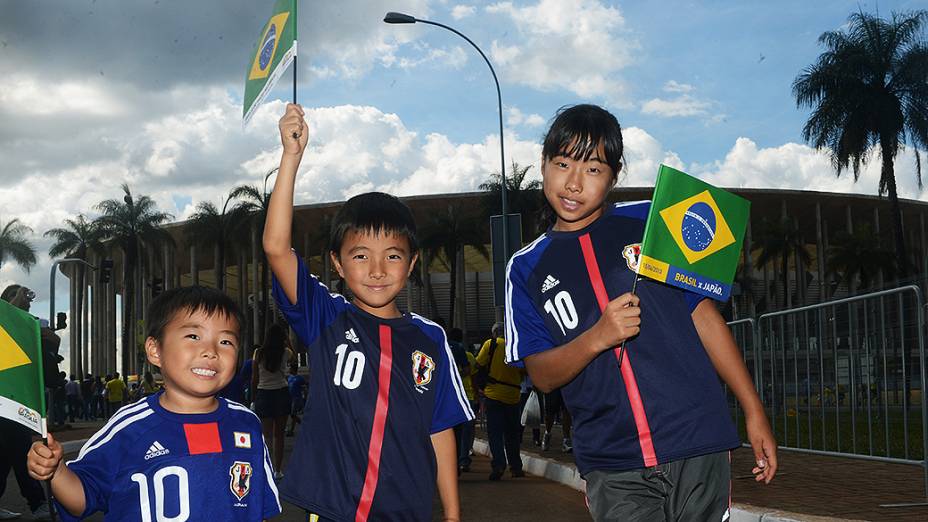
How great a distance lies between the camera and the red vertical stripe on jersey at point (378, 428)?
123 inches

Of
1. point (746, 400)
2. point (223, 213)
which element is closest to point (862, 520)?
point (746, 400)

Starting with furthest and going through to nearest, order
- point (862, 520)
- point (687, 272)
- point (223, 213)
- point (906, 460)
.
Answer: point (223, 213)
point (906, 460)
point (862, 520)
point (687, 272)

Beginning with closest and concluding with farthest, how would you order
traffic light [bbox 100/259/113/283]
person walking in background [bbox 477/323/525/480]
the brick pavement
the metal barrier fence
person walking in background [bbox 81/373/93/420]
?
the brick pavement, the metal barrier fence, person walking in background [bbox 477/323/525/480], traffic light [bbox 100/259/113/283], person walking in background [bbox 81/373/93/420]

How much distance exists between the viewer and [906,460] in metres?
9.09

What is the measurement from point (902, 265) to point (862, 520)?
39.5 m

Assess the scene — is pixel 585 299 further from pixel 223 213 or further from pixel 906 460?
pixel 223 213

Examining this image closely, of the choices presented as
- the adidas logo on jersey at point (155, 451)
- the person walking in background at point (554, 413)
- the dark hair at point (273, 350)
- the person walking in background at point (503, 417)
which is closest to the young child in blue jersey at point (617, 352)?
the adidas logo on jersey at point (155, 451)

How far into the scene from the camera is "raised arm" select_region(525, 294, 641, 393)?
288cm

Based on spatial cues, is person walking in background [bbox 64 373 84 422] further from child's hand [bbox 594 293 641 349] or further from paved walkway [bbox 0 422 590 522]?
child's hand [bbox 594 293 641 349]

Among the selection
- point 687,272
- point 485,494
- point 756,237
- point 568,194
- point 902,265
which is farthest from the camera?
point 756,237

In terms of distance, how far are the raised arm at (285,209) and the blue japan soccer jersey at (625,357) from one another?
2.46 feet

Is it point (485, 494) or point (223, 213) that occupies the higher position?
point (223, 213)

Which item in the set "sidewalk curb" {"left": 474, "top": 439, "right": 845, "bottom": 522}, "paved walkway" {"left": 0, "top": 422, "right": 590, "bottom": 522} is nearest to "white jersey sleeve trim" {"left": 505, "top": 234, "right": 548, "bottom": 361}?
"sidewalk curb" {"left": 474, "top": 439, "right": 845, "bottom": 522}

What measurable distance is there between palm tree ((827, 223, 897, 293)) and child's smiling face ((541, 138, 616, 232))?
65.2 meters
